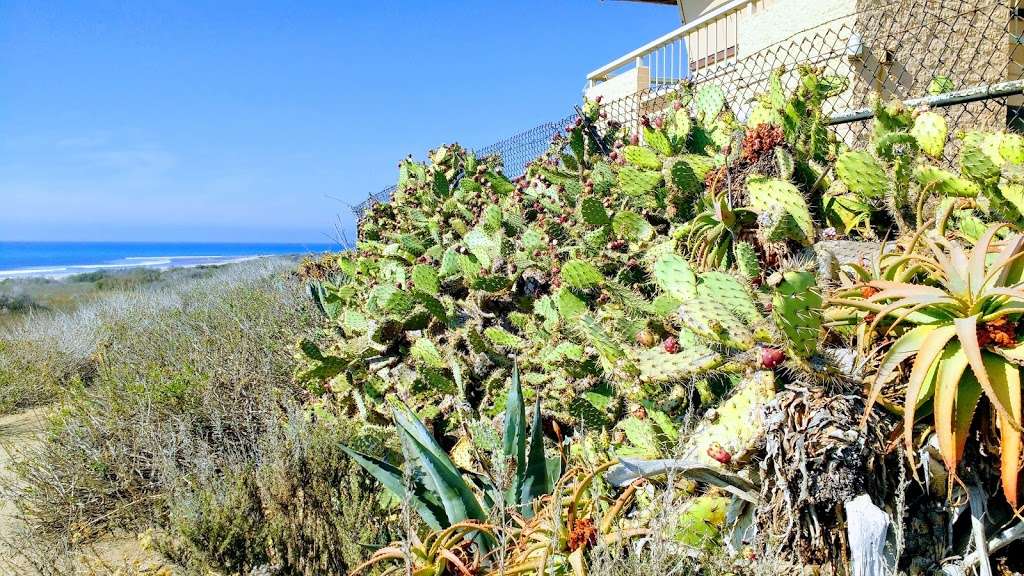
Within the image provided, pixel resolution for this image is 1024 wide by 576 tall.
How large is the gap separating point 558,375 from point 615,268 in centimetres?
63

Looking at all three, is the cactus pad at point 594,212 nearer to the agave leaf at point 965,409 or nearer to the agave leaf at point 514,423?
the agave leaf at point 514,423

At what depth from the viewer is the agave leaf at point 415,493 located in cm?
251

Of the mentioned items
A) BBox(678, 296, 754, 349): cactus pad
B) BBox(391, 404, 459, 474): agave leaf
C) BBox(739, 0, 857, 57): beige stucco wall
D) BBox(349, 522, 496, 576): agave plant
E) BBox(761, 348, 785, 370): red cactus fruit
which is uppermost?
BBox(739, 0, 857, 57): beige stucco wall

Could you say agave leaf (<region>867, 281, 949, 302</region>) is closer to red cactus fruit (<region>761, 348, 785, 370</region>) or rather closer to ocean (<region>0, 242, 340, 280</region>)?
red cactus fruit (<region>761, 348, 785, 370</region>)

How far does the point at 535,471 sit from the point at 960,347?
1.47 m

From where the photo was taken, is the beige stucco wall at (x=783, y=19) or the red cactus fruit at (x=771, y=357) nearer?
the red cactus fruit at (x=771, y=357)

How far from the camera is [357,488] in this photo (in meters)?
2.93

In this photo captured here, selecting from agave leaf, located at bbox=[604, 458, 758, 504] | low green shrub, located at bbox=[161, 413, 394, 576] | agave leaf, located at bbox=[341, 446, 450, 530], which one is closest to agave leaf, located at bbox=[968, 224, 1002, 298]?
agave leaf, located at bbox=[604, 458, 758, 504]

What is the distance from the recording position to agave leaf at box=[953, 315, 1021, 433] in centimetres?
140

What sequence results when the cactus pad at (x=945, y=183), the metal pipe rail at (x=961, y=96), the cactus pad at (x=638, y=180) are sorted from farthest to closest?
the cactus pad at (x=638, y=180) < the metal pipe rail at (x=961, y=96) < the cactus pad at (x=945, y=183)

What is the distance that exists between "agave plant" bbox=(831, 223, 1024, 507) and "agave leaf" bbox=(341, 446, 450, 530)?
5.34ft

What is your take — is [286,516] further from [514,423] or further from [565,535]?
[565,535]

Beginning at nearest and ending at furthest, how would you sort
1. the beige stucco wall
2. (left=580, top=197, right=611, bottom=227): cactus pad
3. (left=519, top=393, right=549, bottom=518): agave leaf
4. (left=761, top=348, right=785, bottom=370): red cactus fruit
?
(left=761, top=348, right=785, bottom=370): red cactus fruit, (left=519, top=393, right=549, bottom=518): agave leaf, (left=580, top=197, right=611, bottom=227): cactus pad, the beige stucco wall

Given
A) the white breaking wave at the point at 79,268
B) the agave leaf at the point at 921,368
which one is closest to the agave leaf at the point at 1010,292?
the agave leaf at the point at 921,368
